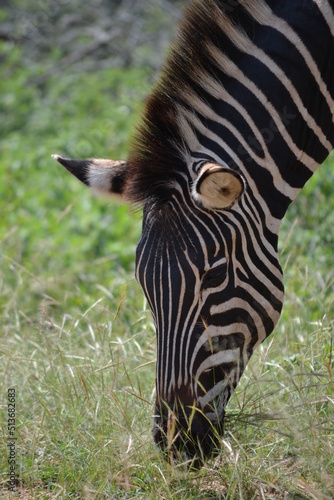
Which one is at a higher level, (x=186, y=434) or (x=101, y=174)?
(x=101, y=174)

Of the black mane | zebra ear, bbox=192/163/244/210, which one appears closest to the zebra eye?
zebra ear, bbox=192/163/244/210

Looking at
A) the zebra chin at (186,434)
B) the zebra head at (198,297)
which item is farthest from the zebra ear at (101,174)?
the zebra chin at (186,434)

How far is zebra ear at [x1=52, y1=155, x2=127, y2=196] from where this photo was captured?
3449 millimetres

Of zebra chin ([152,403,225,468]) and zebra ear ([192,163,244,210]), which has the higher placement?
zebra ear ([192,163,244,210])

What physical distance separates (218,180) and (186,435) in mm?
1048

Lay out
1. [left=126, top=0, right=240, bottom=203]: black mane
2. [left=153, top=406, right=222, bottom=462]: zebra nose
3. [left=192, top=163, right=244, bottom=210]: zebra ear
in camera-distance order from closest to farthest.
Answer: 1. [left=192, top=163, right=244, bottom=210]: zebra ear
2. [left=153, top=406, right=222, bottom=462]: zebra nose
3. [left=126, top=0, right=240, bottom=203]: black mane

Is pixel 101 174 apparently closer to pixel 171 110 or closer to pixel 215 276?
pixel 171 110

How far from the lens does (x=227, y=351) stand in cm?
311

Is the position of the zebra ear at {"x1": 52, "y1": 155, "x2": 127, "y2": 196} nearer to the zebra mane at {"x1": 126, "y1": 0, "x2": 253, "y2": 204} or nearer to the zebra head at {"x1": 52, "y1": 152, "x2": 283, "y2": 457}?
the zebra mane at {"x1": 126, "y1": 0, "x2": 253, "y2": 204}

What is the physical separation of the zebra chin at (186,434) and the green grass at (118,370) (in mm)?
73

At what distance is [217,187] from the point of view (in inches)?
114

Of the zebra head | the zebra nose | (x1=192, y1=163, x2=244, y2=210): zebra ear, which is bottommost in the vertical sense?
the zebra nose

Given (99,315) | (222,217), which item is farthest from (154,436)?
(99,315)

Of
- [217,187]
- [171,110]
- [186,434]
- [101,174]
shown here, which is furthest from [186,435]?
[171,110]
